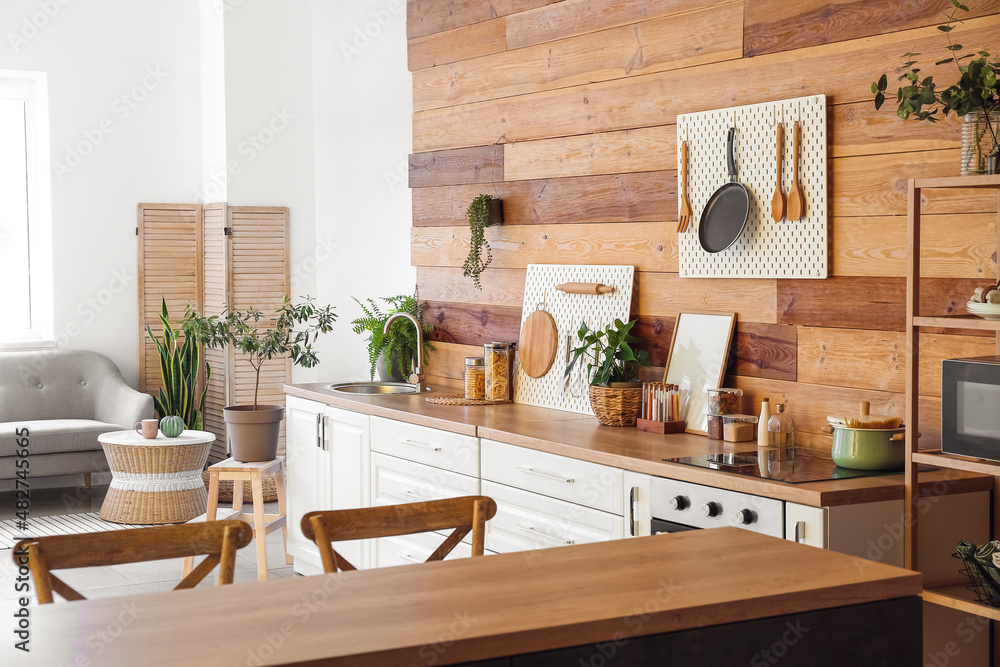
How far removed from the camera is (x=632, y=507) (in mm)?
2980

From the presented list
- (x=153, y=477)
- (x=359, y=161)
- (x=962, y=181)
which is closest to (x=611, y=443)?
(x=962, y=181)

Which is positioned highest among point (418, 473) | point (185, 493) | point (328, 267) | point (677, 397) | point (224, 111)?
point (224, 111)

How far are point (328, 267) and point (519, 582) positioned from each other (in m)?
5.07

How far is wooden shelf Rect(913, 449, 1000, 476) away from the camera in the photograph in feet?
7.73

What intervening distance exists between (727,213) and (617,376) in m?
0.66

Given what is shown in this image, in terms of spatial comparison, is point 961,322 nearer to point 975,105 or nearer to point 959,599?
point 975,105

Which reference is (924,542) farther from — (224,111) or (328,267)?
(224,111)

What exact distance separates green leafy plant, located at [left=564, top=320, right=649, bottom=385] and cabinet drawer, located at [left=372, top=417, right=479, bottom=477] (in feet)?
1.59

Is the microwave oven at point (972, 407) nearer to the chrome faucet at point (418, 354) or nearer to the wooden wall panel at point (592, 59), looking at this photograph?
the wooden wall panel at point (592, 59)

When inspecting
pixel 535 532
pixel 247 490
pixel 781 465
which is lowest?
pixel 247 490

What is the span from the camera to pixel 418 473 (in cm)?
395

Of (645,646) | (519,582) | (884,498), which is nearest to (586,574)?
(519,582)

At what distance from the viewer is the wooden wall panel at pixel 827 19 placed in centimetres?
277

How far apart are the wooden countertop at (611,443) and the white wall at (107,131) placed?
9.22 feet
